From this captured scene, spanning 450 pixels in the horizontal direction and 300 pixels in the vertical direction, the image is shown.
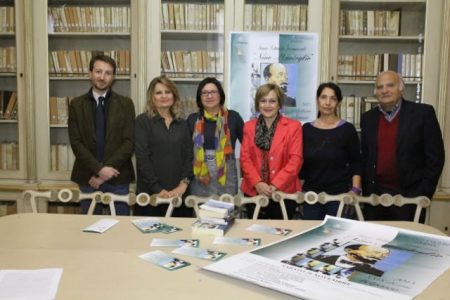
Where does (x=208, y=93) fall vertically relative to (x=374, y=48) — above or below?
below

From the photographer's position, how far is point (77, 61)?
11.3 ft

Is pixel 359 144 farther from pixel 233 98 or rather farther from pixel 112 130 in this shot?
pixel 112 130

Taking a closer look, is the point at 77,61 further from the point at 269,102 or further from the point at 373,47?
the point at 373,47

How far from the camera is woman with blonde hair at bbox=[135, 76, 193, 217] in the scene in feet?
8.87

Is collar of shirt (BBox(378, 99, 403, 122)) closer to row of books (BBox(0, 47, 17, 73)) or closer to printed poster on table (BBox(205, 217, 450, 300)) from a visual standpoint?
printed poster on table (BBox(205, 217, 450, 300))

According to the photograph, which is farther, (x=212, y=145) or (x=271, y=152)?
(x=212, y=145)

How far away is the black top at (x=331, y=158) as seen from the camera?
262cm

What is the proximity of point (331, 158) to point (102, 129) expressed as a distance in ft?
4.79

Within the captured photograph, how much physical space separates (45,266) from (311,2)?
8.79ft

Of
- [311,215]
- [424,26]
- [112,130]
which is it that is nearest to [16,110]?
[112,130]

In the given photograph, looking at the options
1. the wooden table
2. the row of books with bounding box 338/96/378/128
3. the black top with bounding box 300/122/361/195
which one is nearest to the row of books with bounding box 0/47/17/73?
the wooden table

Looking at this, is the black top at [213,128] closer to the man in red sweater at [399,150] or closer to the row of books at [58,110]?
the man in red sweater at [399,150]

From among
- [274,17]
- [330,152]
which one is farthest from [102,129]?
[274,17]

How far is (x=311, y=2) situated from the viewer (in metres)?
3.22
